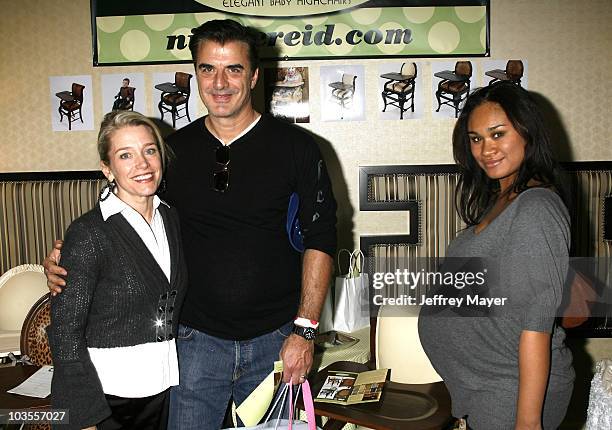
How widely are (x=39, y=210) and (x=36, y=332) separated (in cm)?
112

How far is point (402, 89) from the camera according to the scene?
3.23m

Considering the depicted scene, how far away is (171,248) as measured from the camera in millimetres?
1638

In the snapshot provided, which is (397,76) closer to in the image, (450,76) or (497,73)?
(450,76)

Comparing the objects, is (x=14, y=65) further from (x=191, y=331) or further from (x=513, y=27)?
(x=513, y=27)

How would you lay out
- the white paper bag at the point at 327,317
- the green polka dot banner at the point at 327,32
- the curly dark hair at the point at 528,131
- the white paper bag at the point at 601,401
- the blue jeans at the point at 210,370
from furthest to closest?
the green polka dot banner at the point at 327,32, the white paper bag at the point at 327,317, the white paper bag at the point at 601,401, the blue jeans at the point at 210,370, the curly dark hair at the point at 528,131

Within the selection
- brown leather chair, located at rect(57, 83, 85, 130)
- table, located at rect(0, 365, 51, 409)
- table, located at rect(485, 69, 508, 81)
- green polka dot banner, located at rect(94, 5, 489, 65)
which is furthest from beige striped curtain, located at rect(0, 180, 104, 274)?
table, located at rect(485, 69, 508, 81)

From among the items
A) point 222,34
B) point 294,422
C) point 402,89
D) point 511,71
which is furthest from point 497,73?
point 294,422

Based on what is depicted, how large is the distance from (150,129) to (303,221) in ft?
1.67

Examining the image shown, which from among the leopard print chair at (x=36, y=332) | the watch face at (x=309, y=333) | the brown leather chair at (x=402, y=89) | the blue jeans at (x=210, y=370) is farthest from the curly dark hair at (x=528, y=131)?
the leopard print chair at (x=36, y=332)

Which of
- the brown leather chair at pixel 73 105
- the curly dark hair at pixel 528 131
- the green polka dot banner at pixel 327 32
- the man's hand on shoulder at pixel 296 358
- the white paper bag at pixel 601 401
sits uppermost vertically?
the green polka dot banner at pixel 327 32

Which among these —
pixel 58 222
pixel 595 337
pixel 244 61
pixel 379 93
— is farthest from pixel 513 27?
pixel 58 222

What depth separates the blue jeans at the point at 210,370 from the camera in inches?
65.6

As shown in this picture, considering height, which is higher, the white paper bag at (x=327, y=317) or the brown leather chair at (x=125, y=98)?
the brown leather chair at (x=125, y=98)

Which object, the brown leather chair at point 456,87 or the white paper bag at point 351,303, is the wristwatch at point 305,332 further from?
the brown leather chair at point 456,87
